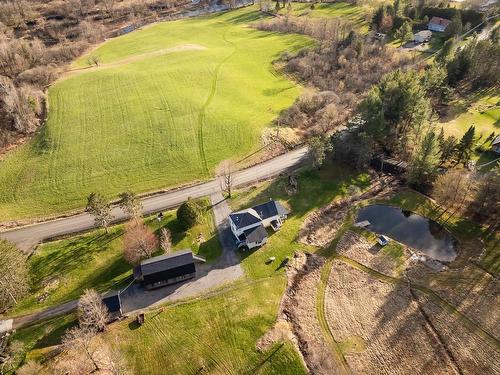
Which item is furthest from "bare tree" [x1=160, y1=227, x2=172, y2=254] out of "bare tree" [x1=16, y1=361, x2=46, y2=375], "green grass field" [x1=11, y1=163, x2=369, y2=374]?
"bare tree" [x1=16, y1=361, x2=46, y2=375]

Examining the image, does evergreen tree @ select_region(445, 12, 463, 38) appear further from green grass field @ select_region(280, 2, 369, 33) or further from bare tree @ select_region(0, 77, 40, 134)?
bare tree @ select_region(0, 77, 40, 134)

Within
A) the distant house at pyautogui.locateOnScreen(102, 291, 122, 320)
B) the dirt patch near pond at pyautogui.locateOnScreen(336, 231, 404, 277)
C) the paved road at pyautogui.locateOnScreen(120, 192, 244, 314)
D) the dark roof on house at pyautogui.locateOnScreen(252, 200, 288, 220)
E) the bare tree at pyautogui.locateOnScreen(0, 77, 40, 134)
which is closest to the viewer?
the distant house at pyautogui.locateOnScreen(102, 291, 122, 320)

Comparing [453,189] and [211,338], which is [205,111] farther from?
[211,338]

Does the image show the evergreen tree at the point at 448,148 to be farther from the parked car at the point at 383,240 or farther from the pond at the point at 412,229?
the parked car at the point at 383,240

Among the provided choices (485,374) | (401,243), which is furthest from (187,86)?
(485,374)

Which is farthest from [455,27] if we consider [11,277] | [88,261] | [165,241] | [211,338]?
[11,277]

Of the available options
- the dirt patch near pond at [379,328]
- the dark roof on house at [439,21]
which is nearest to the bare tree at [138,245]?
the dirt patch near pond at [379,328]

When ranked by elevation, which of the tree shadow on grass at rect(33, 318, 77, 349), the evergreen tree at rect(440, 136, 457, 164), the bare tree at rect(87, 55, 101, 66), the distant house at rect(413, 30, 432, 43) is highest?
the bare tree at rect(87, 55, 101, 66)

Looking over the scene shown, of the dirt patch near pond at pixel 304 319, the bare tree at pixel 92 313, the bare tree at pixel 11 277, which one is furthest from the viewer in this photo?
the bare tree at pixel 11 277
